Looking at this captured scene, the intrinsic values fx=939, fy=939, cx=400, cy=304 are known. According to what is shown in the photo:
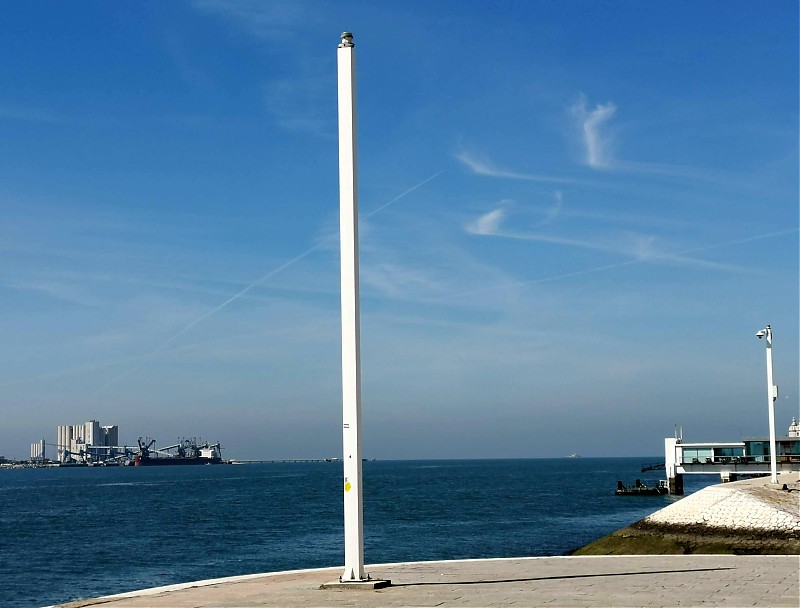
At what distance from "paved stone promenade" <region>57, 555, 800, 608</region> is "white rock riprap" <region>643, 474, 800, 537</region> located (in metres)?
12.2

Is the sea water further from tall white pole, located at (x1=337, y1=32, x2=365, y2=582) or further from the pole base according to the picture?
tall white pole, located at (x1=337, y1=32, x2=365, y2=582)

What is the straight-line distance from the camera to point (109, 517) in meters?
Answer: 82.3

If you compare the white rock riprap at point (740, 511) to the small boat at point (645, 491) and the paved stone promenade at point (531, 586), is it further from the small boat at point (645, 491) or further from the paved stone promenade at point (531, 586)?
the small boat at point (645, 491)

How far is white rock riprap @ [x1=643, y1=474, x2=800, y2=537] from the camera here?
34375 mm

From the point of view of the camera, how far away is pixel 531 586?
60.3 ft

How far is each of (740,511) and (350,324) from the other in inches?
923

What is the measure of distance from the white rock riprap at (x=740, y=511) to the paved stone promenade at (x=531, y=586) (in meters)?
12.2

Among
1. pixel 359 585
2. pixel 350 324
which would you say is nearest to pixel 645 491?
pixel 359 585

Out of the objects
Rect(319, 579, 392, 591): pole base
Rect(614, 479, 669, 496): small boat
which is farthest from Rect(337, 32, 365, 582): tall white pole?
Rect(614, 479, 669, 496): small boat

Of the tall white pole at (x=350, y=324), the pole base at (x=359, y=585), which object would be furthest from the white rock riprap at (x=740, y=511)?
the tall white pole at (x=350, y=324)

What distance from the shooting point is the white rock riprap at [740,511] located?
34375 millimetres

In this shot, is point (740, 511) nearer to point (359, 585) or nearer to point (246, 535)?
point (359, 585)

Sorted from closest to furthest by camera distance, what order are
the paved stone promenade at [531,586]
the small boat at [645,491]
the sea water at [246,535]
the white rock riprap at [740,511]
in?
the paved stone promenade at [531,586] → the white rock riprap at [740,511] → the sea water at [246,535] → the small boat at [645,491]

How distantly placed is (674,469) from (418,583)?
Answer: 84.4 meters
